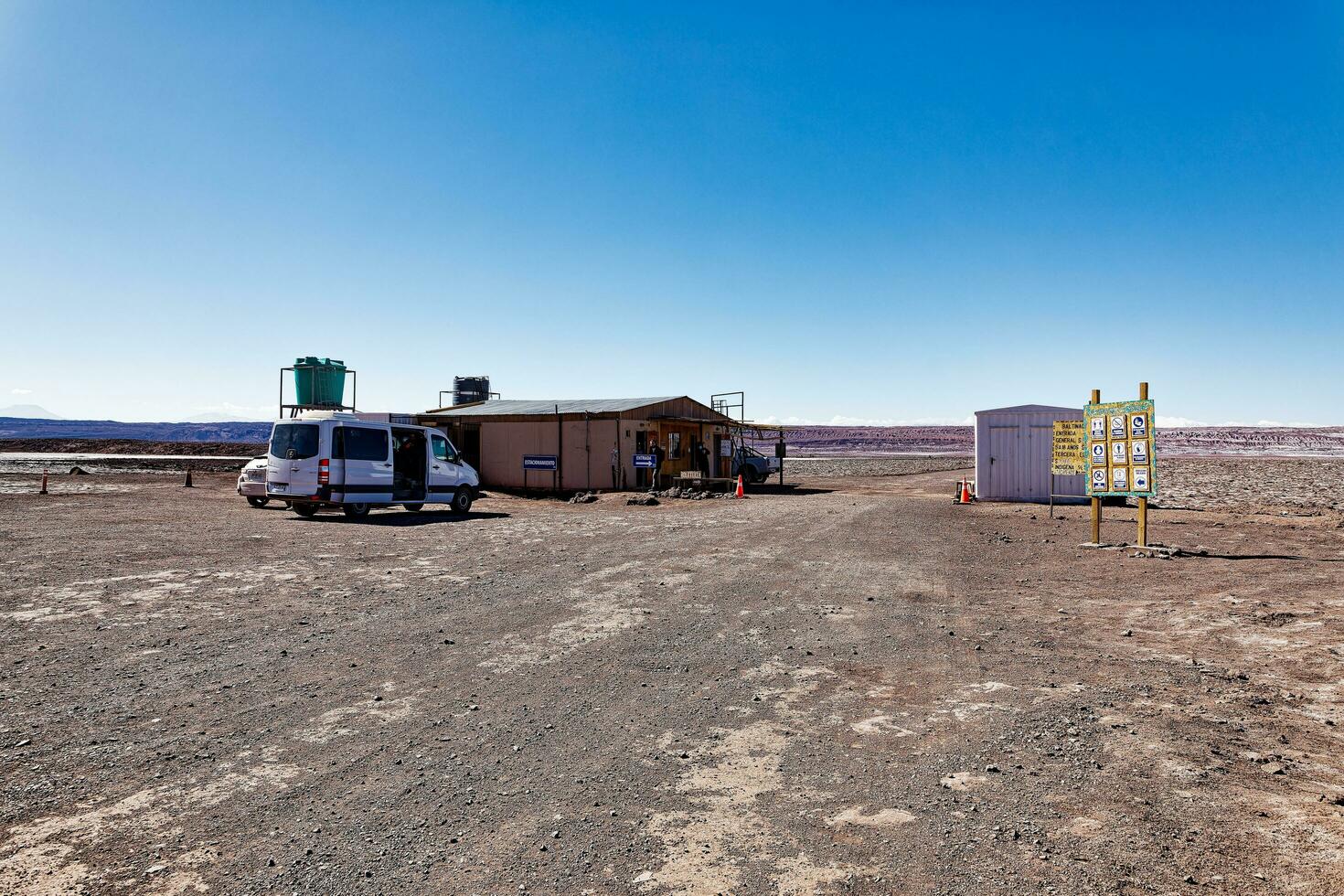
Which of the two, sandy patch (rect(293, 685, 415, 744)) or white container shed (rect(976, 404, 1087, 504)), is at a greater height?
white container shed (rect(976, 404, 1087, 504))

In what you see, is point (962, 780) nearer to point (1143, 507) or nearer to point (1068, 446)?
point (1143, 507)

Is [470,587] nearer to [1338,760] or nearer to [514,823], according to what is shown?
[514,823]

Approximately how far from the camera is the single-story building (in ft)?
89.0

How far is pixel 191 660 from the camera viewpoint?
6059mm

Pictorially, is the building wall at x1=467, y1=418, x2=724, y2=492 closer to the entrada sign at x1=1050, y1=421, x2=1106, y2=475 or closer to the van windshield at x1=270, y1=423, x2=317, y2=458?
the van windshield at x1=270, y1=423, x2=317, y2=458

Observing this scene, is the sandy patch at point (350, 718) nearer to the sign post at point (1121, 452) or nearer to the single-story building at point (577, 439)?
the sign post at point (1121, 452)

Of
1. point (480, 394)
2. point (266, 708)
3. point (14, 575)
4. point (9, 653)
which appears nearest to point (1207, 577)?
point (266, 708)

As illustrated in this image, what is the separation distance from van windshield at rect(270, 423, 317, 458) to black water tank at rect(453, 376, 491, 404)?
79.0ft

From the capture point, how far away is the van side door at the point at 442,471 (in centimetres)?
1877

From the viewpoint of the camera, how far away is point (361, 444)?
16812 mm

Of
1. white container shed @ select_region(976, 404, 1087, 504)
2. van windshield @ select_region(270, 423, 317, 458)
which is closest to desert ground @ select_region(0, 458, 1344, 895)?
van windshield @ select_region(270, 423, 317, 458)

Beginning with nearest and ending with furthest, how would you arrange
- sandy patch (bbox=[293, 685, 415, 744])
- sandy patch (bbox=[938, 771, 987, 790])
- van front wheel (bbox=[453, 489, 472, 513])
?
1. sandy patch (bbox=[938, 771, 987, 790])
2. sandy patch (bbox=[293, 685, 415, 744])
3. van front wheel (bbox=[453, 489, 472, 513])

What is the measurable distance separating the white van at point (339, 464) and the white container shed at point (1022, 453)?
636 inches

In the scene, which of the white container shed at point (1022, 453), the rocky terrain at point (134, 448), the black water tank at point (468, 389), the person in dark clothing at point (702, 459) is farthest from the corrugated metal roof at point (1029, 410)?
the rocky terrain at point (134, 448)
